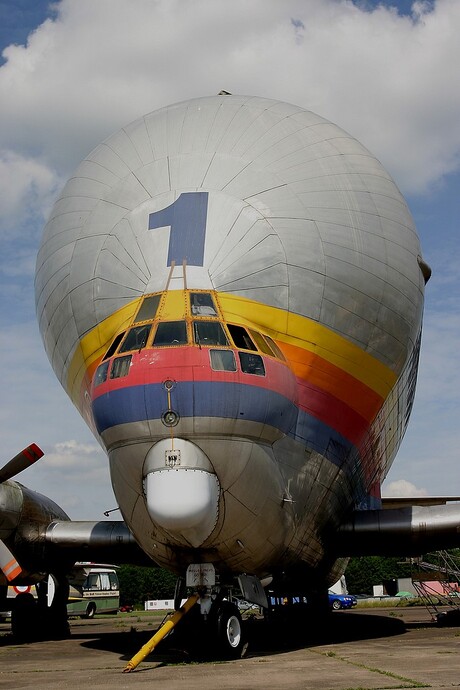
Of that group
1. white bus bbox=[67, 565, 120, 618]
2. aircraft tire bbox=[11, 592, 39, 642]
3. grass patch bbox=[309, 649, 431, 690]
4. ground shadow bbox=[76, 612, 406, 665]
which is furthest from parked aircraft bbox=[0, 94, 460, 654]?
white bus bbox=[67, 565, 120, 618]

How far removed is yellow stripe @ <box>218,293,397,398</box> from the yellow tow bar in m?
Answer: 4.01

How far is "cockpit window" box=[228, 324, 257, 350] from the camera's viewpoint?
1124 centimetres

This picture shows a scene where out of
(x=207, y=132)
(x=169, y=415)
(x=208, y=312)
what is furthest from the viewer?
(x=207, y=132)

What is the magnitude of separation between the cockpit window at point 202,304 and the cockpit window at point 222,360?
0.80 meters

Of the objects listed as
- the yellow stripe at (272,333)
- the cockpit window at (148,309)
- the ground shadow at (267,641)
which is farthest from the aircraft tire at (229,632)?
the cockpit window at (148,309)

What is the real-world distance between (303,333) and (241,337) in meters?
1.46

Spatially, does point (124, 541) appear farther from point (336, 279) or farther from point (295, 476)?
point (336, 279)

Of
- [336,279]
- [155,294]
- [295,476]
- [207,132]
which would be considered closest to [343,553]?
[295,476]

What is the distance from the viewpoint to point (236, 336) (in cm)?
1130

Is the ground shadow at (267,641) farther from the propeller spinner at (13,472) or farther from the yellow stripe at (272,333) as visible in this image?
the yellow stripe at (272,333)

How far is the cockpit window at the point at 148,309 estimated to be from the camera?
11.5 meters

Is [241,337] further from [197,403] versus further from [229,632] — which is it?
[229,632]

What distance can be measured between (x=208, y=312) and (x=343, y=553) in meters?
6.57

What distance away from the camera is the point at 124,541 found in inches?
631
